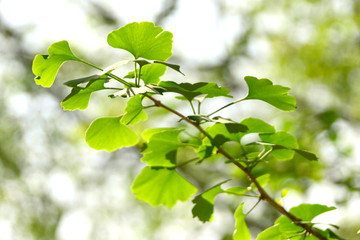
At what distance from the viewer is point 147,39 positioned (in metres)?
0.34

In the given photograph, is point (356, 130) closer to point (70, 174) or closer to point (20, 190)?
point (70, 174)

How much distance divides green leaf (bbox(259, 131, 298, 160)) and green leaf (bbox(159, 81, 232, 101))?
88 millimetres

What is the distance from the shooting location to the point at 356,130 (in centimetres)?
206

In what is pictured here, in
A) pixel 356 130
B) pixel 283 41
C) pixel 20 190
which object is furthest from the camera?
pixel 20 190

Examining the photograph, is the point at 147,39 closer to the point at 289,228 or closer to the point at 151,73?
the point at 151,73

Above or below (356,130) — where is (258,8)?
above

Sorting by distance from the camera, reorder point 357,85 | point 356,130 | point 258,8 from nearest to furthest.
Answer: point 356,130, point 357,85, point 258,8

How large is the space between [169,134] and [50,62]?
11 centimetres

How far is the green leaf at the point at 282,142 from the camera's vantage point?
36 centimetres

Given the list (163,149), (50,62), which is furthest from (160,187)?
(50,62)

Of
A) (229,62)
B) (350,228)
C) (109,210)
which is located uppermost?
(229,62)

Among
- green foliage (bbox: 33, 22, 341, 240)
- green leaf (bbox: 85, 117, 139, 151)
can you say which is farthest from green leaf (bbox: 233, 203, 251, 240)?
green leaf (bbox: 85, 117, 139, 151)

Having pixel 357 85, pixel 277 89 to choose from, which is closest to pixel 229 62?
pixel 357 85

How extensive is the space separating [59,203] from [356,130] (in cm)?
250
